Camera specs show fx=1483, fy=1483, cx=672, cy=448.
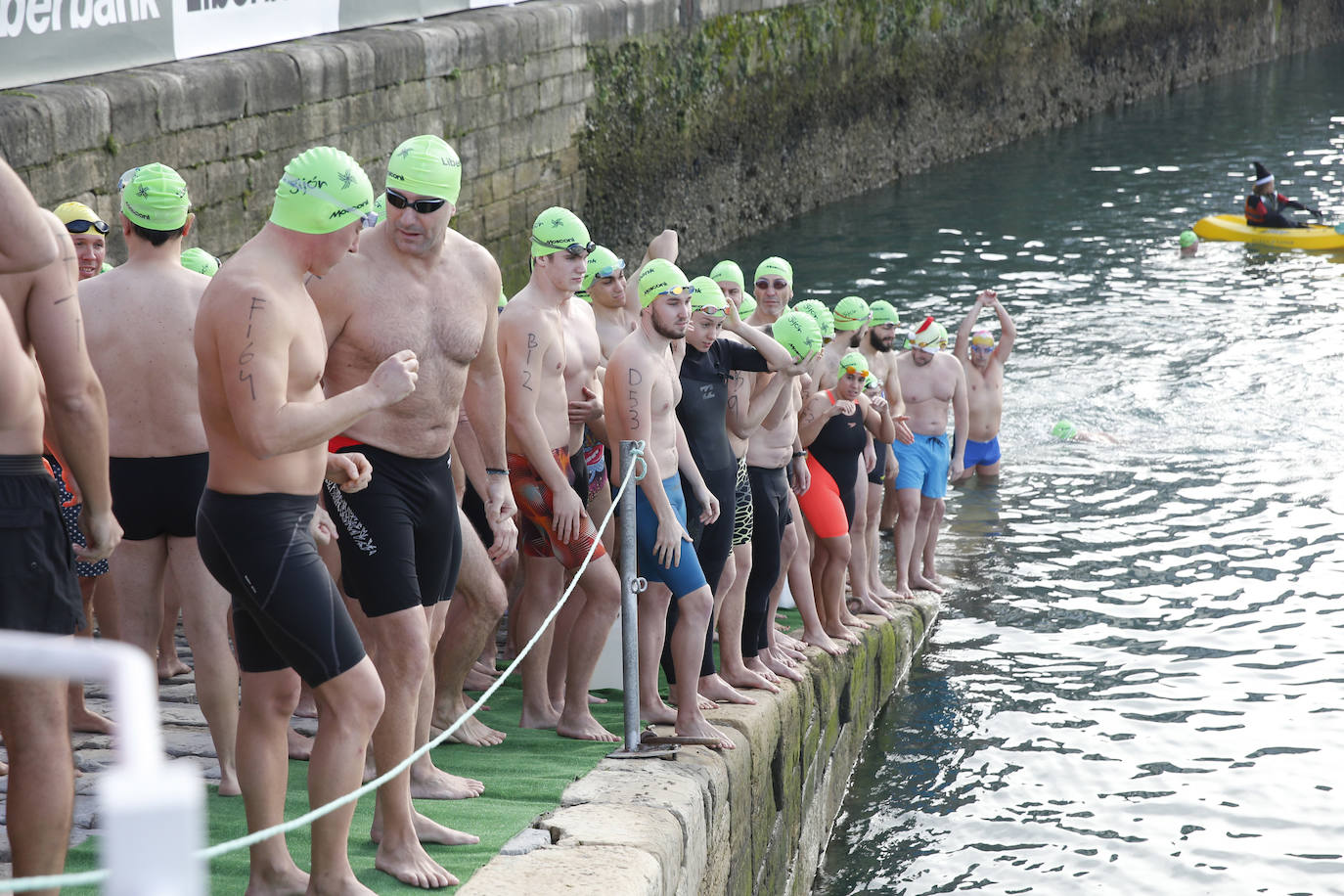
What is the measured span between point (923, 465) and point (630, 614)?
5.46 m

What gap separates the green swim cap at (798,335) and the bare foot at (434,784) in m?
2.85

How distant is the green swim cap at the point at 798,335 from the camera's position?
268 inches

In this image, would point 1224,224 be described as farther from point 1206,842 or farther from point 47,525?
point 47,525

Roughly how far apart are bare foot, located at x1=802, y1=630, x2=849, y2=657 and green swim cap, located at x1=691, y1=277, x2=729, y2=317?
7.23 feet

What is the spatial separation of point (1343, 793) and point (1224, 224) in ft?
52.6

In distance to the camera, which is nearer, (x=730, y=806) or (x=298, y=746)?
(x=298, y=746)

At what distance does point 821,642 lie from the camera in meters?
7.65

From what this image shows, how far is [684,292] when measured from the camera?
5.60 metres

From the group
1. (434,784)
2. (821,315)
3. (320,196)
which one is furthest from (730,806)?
(821,315)

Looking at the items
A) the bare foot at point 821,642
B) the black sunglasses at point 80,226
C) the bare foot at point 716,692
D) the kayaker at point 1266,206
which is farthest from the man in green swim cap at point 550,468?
the kayaker at point 1266,206

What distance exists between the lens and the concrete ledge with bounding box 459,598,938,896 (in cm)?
405

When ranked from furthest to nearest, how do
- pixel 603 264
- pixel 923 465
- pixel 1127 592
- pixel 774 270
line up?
pixel 1127 592 < pixel 923 465 < pixel 774 270 < pixel 603 264

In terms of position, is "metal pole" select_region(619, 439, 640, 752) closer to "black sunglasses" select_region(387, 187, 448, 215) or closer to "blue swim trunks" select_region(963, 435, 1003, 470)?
"black sunglasses" select_region(387, 187, 448, 215)

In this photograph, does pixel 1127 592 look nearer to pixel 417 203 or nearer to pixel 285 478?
pixel 417 203
